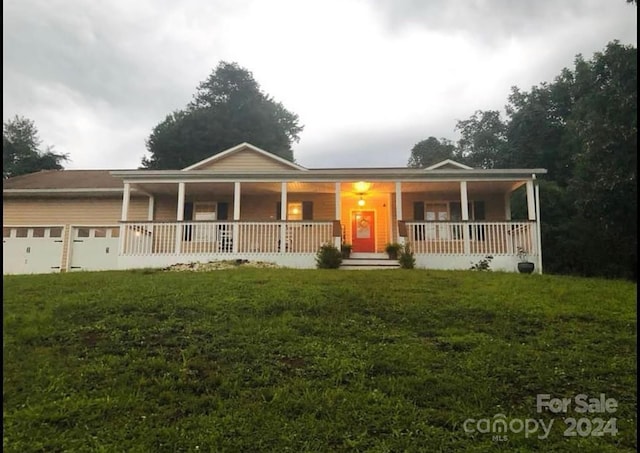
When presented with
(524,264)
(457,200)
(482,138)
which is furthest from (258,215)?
(482,138)

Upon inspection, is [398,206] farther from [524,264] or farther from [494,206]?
[494,206]

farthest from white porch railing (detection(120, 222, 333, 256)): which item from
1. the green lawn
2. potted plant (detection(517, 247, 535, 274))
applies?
the green lawn

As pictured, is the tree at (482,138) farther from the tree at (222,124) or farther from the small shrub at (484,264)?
the small shrub at (484,264)

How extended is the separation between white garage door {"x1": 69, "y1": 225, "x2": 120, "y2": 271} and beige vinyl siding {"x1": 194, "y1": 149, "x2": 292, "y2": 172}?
421cm

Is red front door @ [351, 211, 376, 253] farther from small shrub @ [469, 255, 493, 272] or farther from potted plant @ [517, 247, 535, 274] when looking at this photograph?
potted plant @ [517, 247, 535, 274]

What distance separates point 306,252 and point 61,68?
12.1 meters

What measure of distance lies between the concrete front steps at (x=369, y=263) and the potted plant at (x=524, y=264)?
3.13 metres

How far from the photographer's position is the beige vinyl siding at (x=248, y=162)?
54.6 feet

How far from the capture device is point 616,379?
4629mm

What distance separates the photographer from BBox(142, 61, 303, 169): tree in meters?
31.1

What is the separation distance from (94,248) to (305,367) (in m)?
13.0

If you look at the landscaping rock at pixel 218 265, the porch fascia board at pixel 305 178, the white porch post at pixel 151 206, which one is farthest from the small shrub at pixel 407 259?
the white porch post at pixel 151 206

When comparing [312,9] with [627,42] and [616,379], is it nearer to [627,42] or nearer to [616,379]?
[627,42]

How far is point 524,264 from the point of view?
12.2 m
